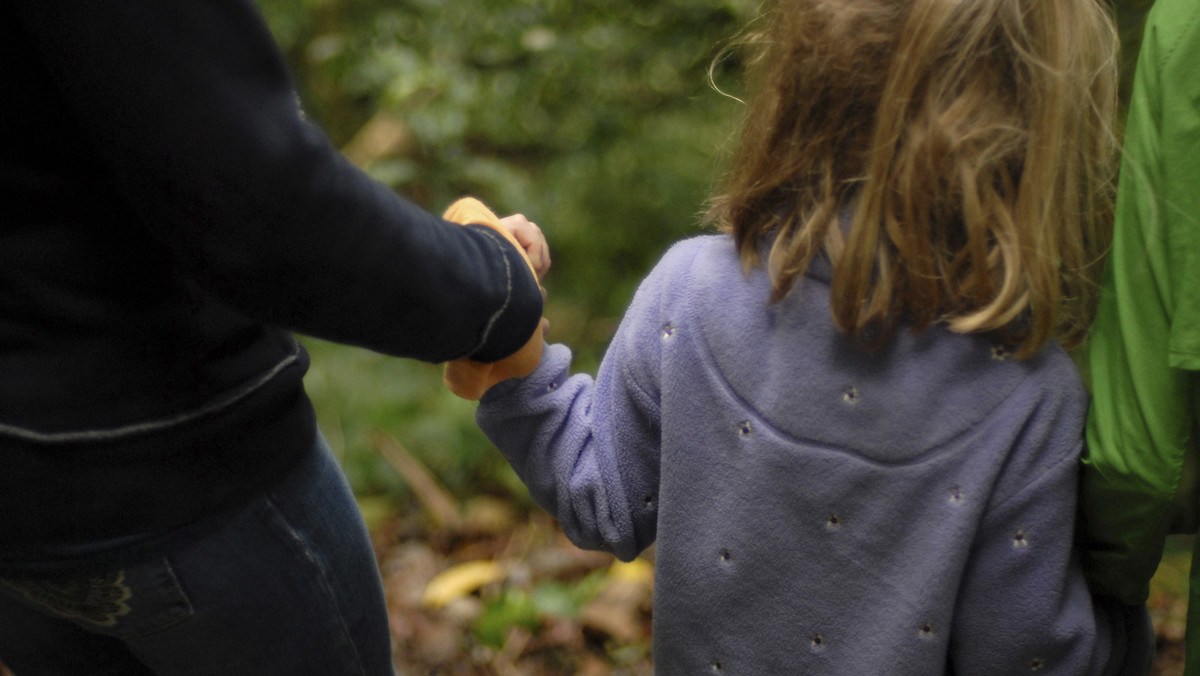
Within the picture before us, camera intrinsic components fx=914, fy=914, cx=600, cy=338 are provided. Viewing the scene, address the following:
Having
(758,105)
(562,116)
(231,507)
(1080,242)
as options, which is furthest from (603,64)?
(231,507)

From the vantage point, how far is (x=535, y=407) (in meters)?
1.21

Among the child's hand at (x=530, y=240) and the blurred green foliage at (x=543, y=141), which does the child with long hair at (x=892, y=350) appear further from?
the blurred green foliage at (x=543, y=141)

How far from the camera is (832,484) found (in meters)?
1.05

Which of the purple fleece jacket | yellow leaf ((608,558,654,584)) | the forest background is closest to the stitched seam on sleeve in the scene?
the purple fleece jacket

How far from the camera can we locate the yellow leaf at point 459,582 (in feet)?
8.52

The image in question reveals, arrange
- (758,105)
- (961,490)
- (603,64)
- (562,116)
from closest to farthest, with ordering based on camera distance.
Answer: (961,490), (758,105), (603,64), (562,116)

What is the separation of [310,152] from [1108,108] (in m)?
0.87

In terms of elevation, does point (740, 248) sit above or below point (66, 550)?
above

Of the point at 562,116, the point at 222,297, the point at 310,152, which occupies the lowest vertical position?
the point at 562,116

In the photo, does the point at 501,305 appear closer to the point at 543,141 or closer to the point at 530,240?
the point at 530,240

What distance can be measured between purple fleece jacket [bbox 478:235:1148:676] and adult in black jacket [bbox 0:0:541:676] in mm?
241

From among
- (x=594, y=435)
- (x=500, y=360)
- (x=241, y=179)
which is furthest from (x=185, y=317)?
(x=594, y=435)

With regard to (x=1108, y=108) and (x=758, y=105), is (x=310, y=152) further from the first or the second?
(x=1108, y=108)

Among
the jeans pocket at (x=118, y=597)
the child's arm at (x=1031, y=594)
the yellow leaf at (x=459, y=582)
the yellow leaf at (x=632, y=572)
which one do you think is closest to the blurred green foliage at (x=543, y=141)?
the yellow leaf at (x=459, y=582)
